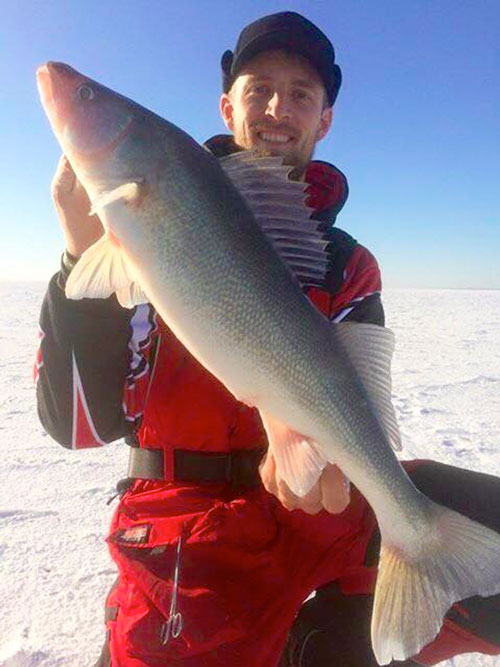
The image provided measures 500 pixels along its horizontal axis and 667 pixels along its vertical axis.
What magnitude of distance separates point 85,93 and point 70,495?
2.85 m

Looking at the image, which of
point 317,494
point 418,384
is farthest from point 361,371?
point 418,384

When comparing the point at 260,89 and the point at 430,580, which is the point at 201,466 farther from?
the point at 260,89

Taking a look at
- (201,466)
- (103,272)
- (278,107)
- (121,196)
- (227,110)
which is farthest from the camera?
(227,110)

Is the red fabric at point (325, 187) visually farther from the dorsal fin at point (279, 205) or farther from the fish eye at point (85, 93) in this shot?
the fish eye at point (85, 93)

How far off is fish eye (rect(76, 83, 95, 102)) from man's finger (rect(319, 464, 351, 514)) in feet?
5.44

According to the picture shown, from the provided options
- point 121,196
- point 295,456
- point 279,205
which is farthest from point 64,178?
point 295,456

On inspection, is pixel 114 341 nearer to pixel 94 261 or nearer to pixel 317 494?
pixel 94 261

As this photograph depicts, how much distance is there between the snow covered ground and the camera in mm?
2508

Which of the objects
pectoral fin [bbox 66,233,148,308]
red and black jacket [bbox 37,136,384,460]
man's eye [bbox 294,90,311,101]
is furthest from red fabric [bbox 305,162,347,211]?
pectoral fin [bbox 66,233,148,308]

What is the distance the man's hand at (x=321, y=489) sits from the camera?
2.18 m

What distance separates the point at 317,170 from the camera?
10.6 ft

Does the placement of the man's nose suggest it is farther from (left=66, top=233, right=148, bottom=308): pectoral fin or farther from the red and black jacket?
(left=66, top=233, right=148, bottom=308): pectoral fin

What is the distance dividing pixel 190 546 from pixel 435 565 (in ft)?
3.31

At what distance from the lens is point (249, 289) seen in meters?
1.82
